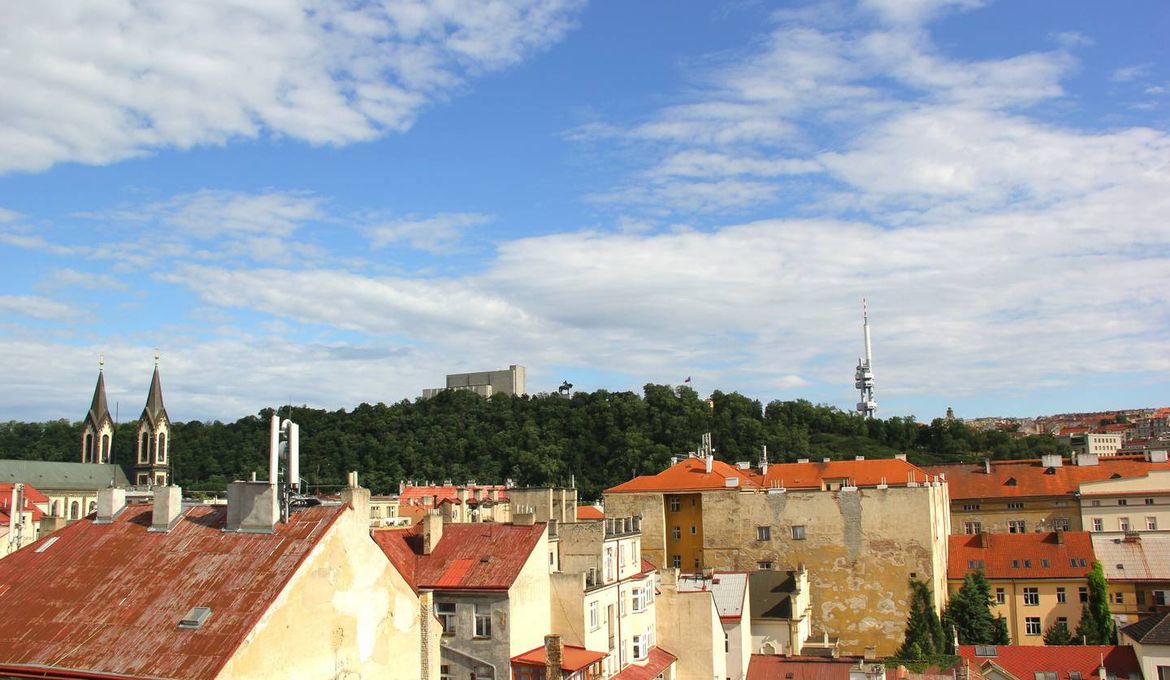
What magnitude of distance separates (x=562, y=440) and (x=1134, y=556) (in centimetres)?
9050

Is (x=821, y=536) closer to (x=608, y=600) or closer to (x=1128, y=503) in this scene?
(x=1128, y=503)

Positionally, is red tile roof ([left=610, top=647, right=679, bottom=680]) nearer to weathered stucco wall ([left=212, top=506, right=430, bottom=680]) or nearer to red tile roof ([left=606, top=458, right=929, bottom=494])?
weathered stucco wall ([left=212, top=506, right=430, bottom=680])

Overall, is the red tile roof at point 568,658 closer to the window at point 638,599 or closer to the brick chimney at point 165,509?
the window at point 638,599

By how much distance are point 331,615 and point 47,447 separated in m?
181

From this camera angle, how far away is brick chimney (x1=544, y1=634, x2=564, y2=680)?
3231cm

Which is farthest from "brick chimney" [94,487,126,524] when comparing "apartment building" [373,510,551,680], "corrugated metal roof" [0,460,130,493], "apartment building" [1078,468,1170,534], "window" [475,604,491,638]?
"corrugated metal roof" [0,460,130,493]

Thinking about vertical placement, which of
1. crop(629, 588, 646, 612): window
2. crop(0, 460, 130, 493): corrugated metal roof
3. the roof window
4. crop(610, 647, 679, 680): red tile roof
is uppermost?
crop(0, 460, 130, 493): corrugated metal roof

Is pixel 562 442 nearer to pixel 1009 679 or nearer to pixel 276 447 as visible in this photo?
pixel 1009 679

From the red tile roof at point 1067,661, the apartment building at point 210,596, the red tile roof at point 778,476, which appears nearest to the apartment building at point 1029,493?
the red tile roof at point 778,476

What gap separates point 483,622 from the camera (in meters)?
32.9

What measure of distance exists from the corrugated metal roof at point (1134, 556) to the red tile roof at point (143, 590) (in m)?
60.2

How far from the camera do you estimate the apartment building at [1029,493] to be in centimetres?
8288

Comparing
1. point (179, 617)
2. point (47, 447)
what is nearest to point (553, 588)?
point (179, 617)

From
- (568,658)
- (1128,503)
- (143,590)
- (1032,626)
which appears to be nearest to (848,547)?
(1032,626)
